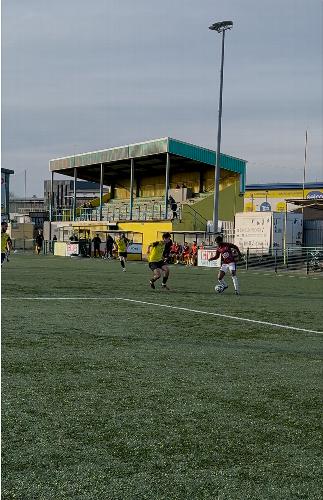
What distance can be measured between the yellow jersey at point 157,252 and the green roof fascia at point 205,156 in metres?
29.8

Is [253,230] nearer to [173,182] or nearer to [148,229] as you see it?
[148,229]

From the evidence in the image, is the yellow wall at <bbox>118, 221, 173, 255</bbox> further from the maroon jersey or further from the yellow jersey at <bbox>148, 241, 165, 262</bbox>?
the maroon jersey

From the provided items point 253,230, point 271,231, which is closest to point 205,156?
point 253,230

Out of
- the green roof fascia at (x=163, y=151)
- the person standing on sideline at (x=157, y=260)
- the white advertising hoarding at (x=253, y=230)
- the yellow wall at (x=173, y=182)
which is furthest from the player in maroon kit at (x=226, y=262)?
the yellow wall at (x=173, y=182)

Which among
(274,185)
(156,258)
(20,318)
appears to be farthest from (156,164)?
(20,318)

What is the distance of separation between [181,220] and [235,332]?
117 feet

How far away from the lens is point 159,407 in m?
5.23

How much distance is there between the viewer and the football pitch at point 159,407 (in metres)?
3.62

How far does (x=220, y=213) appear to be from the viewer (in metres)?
50.0

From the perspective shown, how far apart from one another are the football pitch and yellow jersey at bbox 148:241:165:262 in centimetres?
640

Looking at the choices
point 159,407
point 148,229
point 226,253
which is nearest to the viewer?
point 159,407

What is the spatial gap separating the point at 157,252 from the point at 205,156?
1294 inches

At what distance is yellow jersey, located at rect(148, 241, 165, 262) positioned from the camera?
1755 cm

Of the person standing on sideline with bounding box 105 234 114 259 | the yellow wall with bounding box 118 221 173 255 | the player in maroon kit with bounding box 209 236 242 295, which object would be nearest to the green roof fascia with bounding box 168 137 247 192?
the yellow wall with bounding box 118 221 173 255
